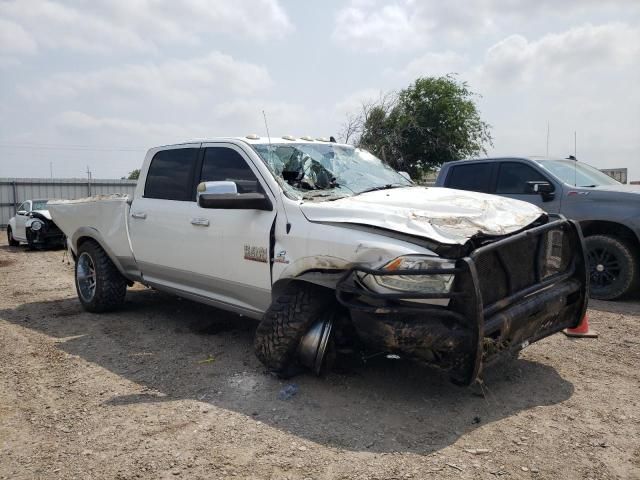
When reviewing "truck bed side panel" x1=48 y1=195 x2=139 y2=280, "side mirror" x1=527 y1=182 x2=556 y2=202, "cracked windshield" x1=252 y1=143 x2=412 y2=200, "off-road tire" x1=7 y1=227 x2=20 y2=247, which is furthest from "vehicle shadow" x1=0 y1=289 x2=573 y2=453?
"off-road tire" x1=7 y1=227 x2=20 y2=247

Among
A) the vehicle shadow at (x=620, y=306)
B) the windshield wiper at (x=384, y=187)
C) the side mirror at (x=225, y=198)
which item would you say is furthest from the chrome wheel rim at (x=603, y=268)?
the side mirror at (x=225, y=198)

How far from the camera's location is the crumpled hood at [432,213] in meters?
3.38

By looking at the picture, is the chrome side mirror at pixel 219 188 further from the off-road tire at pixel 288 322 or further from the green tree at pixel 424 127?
the green tree at pixel 424 127

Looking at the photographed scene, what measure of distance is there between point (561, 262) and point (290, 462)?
2.51 meters

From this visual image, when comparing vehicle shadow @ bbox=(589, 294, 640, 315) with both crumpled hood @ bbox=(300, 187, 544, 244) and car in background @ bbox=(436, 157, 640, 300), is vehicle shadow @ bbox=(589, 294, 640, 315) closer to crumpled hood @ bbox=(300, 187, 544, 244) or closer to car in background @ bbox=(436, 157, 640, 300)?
car in background @ bbox=(436, 157, 640, 300)

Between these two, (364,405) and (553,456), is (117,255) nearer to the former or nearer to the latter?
(364,405)

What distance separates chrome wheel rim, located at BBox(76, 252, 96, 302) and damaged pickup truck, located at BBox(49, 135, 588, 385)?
130 centimetres

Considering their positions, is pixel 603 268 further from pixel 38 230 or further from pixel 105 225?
pixel 38 230

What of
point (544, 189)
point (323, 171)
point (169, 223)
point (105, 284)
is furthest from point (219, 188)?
point (544, 189)

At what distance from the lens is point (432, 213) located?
3.62m

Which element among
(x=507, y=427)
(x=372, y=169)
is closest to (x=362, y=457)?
(x=507, y=427)

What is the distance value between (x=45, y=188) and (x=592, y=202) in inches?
1002

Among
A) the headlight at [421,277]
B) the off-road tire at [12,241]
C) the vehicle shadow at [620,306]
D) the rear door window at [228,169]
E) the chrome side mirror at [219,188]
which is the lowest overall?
the off-road tire at [12,241]

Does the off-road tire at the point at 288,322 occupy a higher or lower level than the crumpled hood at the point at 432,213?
lower
